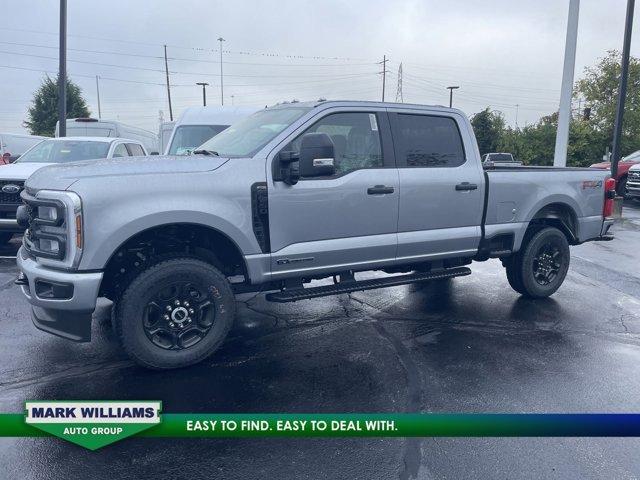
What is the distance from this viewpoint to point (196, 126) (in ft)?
37.9

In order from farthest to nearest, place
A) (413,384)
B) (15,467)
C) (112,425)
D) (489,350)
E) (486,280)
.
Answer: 1. (486,280)
2. (489,350)
3. (413,384)
4. (15,467)
5. (112,425)

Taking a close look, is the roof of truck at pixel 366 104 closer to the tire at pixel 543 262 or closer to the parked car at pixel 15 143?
the tire at pixel 543 262

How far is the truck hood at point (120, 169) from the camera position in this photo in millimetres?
3828

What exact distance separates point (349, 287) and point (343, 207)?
0.74 m

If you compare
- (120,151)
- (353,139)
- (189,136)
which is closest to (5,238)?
(120,151)

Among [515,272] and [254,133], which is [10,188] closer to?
[254,133]

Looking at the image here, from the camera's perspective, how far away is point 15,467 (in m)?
2.84

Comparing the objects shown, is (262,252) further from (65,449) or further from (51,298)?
(65,449)

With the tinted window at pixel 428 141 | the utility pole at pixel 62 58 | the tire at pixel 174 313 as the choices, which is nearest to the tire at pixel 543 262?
the tinted window at pixel 428 141

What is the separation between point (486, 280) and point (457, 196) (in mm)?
2439

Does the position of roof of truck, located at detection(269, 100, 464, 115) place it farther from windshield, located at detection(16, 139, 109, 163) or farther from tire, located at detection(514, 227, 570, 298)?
windshield, located at detection(16, 139, 109, 163)

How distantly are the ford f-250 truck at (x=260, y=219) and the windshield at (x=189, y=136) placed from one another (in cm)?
644

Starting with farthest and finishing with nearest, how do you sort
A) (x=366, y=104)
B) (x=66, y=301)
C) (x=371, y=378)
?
1. (x=366, y=104)
2. (x=371, y=378)
3. (x=66, y=301)

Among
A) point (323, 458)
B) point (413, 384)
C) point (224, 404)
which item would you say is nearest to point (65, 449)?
point (224, 404)
